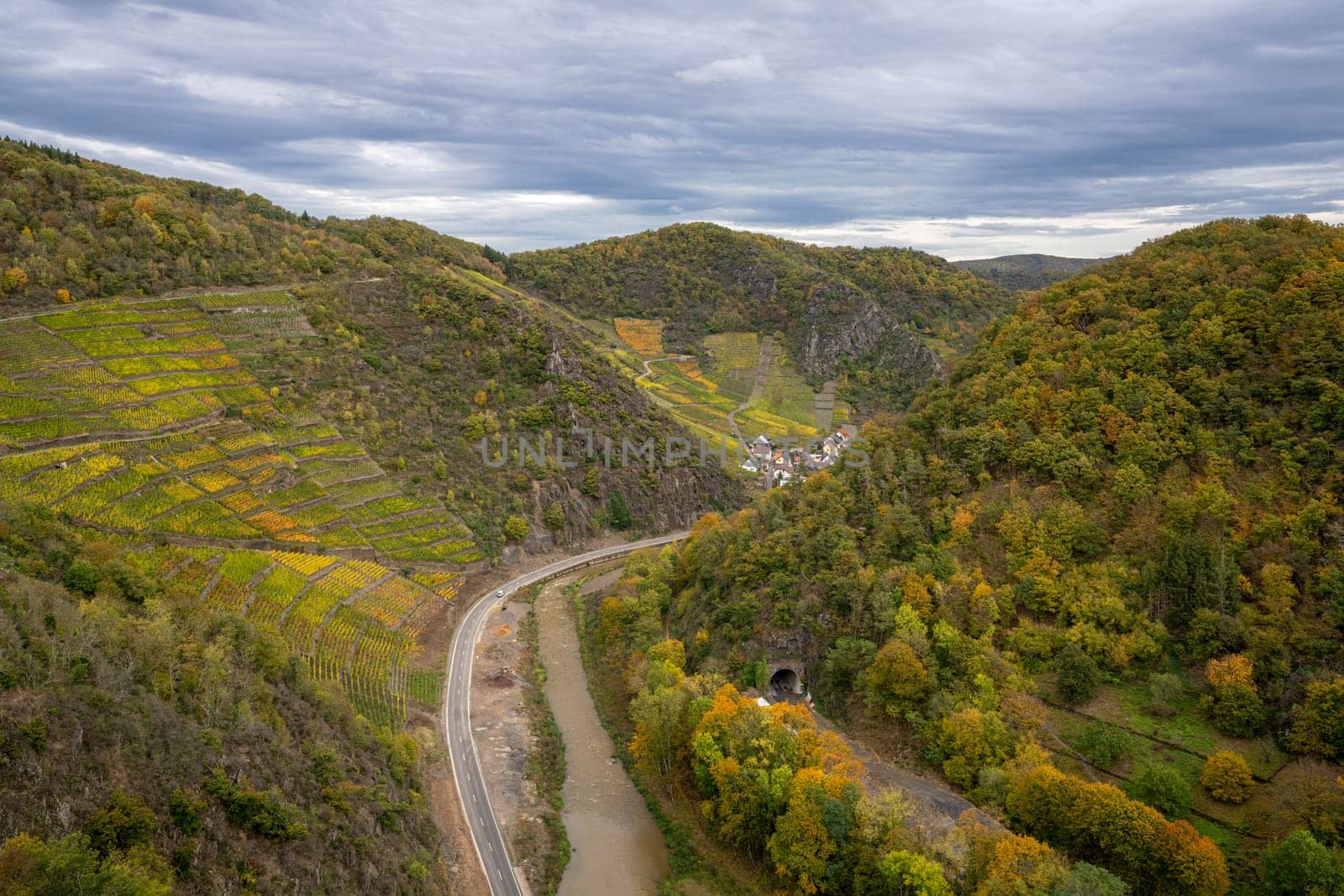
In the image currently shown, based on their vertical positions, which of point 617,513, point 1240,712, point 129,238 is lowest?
point 617,513

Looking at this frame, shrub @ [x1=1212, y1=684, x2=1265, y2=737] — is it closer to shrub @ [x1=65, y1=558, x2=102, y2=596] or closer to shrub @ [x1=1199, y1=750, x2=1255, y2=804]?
shrub @ [x1=1199, y1=750, x2=1255, y2=804]

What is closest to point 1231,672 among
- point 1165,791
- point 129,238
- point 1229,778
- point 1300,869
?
point 1229,778

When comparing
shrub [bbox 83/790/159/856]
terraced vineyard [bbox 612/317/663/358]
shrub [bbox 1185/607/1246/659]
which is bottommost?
shrub [bbox 83/790/159/856]

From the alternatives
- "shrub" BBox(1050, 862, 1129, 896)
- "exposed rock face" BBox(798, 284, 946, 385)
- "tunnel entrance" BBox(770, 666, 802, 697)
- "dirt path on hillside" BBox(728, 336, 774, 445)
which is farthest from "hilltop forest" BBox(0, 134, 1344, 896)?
"exposed rock face" BBox(798, 284, 946, 385)

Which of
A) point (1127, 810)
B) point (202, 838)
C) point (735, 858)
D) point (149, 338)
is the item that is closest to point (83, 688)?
point (202, 838)

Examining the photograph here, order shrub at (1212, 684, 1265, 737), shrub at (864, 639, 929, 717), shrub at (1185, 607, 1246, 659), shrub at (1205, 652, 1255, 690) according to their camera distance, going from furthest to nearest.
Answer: shrub at (864, 639, 929, 717) → shrub at (1185, 607, 1246, 659) → shrub at (1205, 652, 1255, 690) → shrub at (1212, 684, 1265, 737)

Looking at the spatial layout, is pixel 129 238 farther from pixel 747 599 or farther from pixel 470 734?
pixel 747 599

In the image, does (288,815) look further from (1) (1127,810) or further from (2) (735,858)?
(1) (1127,810)
